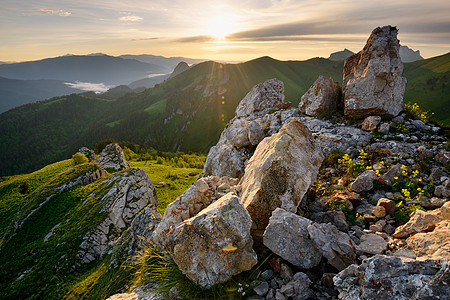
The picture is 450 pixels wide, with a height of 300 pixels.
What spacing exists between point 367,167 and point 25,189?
41.2 metres

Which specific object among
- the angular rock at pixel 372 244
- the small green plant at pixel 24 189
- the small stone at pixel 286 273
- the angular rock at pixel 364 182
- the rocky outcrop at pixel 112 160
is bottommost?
the small green plant at pixel 24 189

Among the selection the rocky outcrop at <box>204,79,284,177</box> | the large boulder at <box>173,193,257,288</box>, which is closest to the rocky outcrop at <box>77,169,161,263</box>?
the rocky outcrop at <box>204,79,284,177</box>

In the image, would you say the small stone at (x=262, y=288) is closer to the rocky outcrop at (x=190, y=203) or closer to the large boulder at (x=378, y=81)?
the rocky outcrop at (x=190, y=203)

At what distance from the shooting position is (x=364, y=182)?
8.82 meters

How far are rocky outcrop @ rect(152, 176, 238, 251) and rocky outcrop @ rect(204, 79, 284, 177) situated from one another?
11.3ft

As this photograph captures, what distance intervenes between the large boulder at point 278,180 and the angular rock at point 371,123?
590 centimetres

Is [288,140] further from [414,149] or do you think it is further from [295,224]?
[414,149]

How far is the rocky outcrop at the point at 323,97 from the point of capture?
606 inches

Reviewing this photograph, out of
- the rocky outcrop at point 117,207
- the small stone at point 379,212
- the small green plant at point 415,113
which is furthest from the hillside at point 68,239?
the small green plant at point 415,113

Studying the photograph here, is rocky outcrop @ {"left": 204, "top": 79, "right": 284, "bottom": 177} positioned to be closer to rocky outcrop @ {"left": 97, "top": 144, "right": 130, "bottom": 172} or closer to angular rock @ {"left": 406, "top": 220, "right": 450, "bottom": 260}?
angular rock @ {"left": 406, "top": 220, "right": 450, "bottom": 260}

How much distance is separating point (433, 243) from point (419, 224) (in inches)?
45.1

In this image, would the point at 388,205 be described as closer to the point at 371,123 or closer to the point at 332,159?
the point at 332,159

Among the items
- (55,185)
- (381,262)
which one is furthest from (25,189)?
(381,262)

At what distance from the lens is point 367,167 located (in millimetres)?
9625
